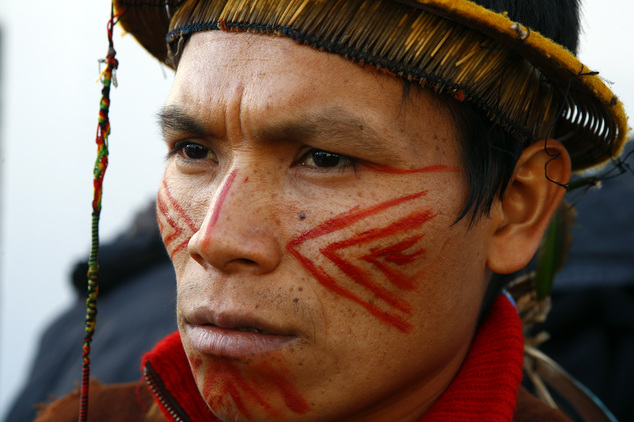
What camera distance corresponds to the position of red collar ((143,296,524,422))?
73.4 inches

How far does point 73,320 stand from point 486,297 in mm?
2653

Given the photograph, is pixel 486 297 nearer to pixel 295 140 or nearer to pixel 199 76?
pixel 295 140

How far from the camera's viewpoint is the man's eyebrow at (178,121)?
179 cm

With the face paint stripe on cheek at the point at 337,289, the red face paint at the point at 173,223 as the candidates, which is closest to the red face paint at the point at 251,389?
the face paint stripe on cheek at the point at 337,289

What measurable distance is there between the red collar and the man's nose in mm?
591

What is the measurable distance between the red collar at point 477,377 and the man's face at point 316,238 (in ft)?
0.75

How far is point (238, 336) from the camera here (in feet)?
5.32

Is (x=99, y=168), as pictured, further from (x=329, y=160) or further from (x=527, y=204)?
(x=527, y=204)

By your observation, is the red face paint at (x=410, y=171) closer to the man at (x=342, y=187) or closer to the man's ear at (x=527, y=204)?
the man at (x=342, y=187)

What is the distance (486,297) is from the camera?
81.7 inches

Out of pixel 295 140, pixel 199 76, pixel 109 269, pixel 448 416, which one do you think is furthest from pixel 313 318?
pixel 109 269

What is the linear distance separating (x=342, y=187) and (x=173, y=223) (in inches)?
19.8

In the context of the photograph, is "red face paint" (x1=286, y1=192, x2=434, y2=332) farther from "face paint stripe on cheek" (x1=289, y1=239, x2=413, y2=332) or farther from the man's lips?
the man's lips

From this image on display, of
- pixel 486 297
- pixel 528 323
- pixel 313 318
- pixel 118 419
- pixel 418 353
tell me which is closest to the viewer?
pixel 313 318
